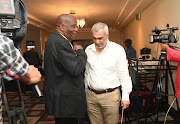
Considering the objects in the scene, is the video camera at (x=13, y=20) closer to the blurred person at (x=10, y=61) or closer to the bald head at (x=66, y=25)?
the blurred person at (x=10, y=61)

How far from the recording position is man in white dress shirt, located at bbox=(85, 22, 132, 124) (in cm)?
167

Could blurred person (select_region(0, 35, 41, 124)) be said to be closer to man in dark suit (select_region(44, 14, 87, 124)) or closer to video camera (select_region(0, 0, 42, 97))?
video camera (select_region(0, 0, 42, 97))

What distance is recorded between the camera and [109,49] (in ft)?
5.60

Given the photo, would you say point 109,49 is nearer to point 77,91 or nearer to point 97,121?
point 77,91

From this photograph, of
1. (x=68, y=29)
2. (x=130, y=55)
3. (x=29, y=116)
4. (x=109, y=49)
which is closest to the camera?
(x=68, y=29)

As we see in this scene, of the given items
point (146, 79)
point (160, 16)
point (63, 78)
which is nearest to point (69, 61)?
point (63, 78)

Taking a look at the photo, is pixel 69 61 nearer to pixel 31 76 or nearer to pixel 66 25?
pixel 66 25

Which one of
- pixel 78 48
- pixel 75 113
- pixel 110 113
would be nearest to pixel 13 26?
pixel 78 48

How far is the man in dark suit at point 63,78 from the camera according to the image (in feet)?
4.57

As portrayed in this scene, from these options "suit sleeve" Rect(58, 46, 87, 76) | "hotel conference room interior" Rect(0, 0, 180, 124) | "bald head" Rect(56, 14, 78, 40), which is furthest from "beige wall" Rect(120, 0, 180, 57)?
"suit sleeve" Rect(58, 46, 87, 76)

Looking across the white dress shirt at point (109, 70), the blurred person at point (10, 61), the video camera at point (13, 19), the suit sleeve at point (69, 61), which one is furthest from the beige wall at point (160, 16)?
the blurred person at point (10, 61)

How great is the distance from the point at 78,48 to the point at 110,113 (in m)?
0.75

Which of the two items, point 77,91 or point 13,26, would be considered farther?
point 77,91

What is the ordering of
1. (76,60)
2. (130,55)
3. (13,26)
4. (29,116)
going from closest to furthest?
1. (13,26)
2. (76,60)
3. (29,116)
4. (130,55)
